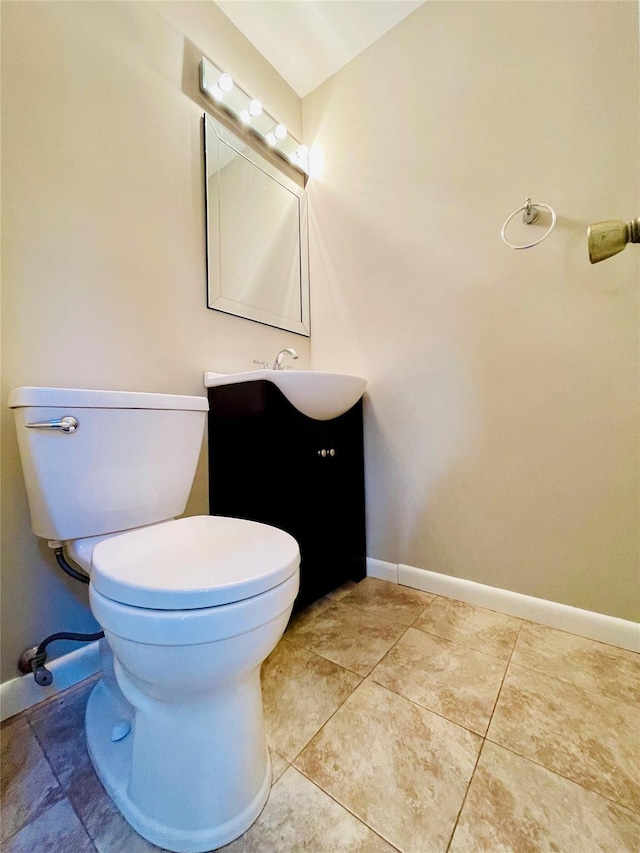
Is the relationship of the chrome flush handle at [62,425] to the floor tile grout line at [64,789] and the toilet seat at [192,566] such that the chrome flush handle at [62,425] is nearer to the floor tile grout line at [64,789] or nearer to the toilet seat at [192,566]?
the toilet seat at [192,566]

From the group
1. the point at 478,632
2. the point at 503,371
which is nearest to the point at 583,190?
the point at 503,371

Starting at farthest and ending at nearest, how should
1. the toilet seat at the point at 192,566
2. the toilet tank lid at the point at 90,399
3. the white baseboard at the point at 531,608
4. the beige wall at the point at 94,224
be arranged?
1. the white baseboard at the point at 531,608
2. the beige wall at the point at 94,224
3. the toilet tank lid at the point at 90,399
4. the toilet seat at the point at 192,566

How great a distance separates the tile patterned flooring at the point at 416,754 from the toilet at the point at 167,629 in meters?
0.05

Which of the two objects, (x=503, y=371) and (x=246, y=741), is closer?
(x=246, y=741)

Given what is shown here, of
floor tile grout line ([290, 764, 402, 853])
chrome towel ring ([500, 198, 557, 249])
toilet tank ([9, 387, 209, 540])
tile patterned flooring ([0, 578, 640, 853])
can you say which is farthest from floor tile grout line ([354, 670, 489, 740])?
chrome towel ring ([500, 198, 557, 249])

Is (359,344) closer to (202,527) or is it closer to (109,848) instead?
(202,527)

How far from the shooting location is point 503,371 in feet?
3.68

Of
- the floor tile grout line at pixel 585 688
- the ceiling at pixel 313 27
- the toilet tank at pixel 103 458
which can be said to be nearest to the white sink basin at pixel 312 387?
the toilet tank at pixel 103 458

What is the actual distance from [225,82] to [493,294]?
49.8 inches

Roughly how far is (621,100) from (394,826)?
69.4 inches

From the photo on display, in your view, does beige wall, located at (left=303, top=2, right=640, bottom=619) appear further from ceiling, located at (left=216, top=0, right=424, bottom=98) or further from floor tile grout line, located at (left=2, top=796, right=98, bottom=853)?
floor tile grout line, located at (left=2, top=796, right=98, bottom=853)

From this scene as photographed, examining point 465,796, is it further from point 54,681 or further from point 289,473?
point 54,681

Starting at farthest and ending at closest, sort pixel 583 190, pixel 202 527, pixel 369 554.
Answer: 1. pixel 369 554
2. pixel 583 190
3. pixel 202 527

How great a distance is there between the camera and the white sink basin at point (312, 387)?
101cm
